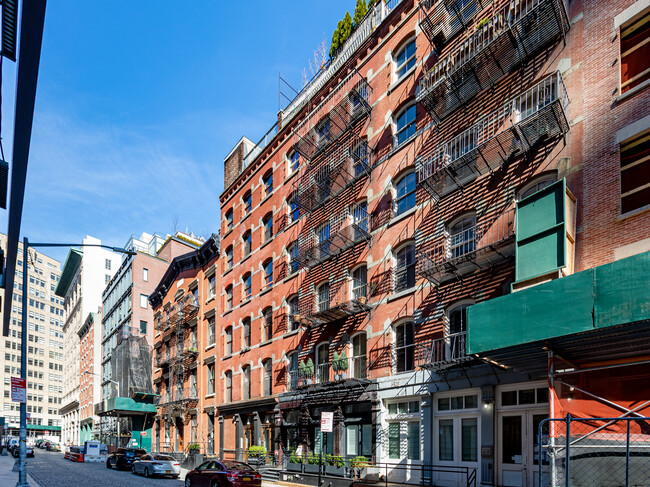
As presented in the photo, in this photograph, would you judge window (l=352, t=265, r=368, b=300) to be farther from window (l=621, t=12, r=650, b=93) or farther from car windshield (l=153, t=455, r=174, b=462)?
car windshield (l=153, t=455, r=174, b=462)

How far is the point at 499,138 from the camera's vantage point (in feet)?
56.9

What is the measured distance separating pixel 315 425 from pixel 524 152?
17266 millimetres

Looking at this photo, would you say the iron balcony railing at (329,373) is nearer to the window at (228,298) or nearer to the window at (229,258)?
the window at (228,298)

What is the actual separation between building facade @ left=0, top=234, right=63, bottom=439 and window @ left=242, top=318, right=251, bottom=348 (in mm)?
101264

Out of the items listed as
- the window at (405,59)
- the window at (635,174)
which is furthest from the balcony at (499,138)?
the window at (405,59)

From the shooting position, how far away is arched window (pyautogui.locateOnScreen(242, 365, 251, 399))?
34.9 metres

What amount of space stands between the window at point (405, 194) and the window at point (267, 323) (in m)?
13.1

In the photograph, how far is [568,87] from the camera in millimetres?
16516

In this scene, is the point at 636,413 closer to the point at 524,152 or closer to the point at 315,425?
the point at 524,152

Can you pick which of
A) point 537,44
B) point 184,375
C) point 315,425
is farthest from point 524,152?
point 184,375

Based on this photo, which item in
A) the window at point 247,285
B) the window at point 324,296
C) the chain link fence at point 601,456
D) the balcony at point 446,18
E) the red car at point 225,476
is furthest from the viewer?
the window at point 247,285

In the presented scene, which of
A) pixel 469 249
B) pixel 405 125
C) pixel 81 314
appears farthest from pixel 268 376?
pixel 81 314

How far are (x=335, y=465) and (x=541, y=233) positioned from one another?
47.0 ft

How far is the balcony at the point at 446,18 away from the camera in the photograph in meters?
20.6
